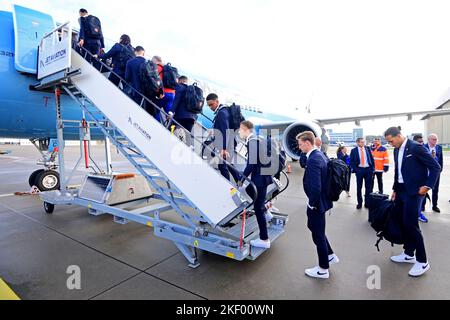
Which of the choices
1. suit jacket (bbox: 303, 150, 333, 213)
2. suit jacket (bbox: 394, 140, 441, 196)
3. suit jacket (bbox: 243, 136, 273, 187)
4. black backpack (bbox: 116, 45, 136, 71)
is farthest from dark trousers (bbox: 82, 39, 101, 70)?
suit jacket (bbox: 394, 140, 441, 196)

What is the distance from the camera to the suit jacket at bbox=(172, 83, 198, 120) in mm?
3871

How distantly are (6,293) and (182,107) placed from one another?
301cm

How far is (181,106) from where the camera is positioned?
402 centimetres

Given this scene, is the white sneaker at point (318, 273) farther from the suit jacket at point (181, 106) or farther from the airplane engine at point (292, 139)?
the airplane engine at point (292, 139)

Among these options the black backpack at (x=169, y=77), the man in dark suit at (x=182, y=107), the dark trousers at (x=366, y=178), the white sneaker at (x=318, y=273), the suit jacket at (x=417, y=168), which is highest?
the black backpack at (x=169, y=77)

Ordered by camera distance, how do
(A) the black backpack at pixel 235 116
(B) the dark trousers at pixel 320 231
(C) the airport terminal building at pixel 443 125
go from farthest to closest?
1. (C) the airport terminal building at pixel 443 125
2. (A) the black backpack at pixel 235 116
3. (B) the dark trousers at pixel 320 231

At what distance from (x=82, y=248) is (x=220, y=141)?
247cm

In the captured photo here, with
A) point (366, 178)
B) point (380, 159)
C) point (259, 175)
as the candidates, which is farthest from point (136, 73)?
point (380, 159)

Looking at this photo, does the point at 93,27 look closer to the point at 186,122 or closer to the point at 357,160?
the point at 186,122

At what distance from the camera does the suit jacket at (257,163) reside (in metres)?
3.07

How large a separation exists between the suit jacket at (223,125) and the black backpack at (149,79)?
3.76 ft

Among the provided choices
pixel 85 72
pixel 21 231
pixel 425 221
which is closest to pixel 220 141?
pixel 85 72

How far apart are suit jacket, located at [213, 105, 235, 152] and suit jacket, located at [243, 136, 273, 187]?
1.85ft

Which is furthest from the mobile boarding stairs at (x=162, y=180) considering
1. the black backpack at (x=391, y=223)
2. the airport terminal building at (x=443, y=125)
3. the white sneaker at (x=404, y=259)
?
the airport terminal building at (x=443, y=125)
